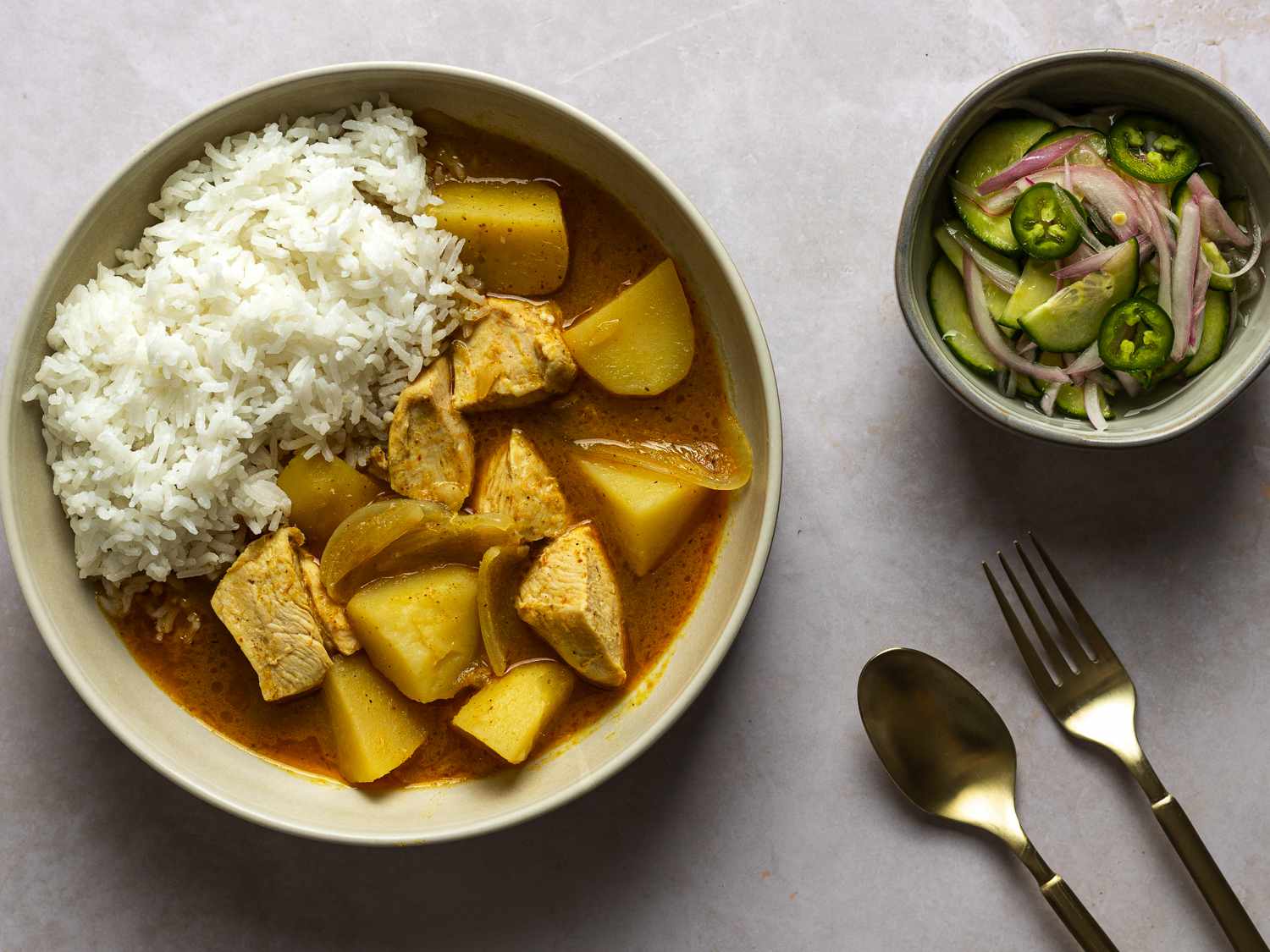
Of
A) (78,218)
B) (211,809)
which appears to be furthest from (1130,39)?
(211,809)

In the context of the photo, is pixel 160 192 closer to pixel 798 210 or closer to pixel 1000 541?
pixel 798 210

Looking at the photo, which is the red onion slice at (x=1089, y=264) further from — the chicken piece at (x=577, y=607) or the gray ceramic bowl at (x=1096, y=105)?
Answer: the chicken piece at (x=577, y=607)

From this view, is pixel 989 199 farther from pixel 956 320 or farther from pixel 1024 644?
pixel 1024 644

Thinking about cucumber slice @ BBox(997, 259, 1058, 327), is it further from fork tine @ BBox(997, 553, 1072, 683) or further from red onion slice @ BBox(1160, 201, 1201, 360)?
fork tine @ BBox(997, 553, 1072, 683)

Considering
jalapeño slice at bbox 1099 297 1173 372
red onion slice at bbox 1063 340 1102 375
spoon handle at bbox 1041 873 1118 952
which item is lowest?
spoon handle at bbox 1041 873 1118 952

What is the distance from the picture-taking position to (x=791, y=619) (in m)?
2.51

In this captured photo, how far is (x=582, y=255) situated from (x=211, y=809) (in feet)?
5.36

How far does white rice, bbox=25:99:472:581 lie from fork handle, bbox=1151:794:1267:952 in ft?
6.84

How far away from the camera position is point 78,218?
2162 mm

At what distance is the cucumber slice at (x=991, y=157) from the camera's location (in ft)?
7.53

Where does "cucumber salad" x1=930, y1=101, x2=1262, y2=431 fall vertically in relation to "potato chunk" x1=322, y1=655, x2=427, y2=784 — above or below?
above

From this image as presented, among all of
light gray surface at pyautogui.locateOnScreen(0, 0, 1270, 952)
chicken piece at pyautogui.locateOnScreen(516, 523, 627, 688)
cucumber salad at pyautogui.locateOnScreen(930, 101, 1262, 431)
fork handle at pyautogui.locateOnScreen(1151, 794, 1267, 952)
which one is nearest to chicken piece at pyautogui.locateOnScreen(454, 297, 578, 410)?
chicken piece at pyautogui.locateOnScreen(516, 523, 627, 688)

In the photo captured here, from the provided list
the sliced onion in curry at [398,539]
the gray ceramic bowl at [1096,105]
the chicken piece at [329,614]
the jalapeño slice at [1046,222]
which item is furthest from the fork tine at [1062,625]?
the chicken piece at [329,614]

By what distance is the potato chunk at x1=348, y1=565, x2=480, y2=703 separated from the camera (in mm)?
2312
